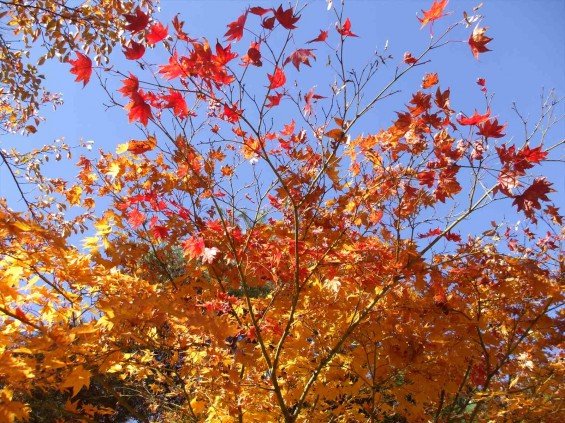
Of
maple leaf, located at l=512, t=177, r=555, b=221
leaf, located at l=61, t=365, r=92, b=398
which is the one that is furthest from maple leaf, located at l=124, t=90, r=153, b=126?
maple leaf, located at l=512, t=177, r=555, b=221

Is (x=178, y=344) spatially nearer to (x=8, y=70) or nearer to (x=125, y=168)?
(x=125, y=168)

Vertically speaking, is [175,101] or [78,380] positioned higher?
[175,101]

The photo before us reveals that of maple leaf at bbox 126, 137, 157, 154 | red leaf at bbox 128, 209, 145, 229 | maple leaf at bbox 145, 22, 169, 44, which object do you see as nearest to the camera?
maple leaf at bbox 145, 22, 169, 44

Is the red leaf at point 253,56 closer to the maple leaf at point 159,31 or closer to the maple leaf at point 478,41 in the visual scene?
the maple leaf at point 159,31

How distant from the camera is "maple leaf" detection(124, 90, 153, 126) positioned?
2.30 meters

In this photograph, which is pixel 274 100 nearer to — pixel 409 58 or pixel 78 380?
pixel 409 58

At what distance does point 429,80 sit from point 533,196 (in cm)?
97

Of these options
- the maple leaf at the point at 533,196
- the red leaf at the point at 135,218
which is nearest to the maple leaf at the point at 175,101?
the red leaf at the point at 135,218

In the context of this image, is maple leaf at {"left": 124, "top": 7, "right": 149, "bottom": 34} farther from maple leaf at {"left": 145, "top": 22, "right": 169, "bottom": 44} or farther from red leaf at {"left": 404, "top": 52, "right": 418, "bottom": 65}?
red leaf at {"left": 404, "top": 52, "right": 418, "bottom": 65}

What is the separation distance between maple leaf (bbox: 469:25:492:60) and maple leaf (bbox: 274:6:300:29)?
36.9 inches

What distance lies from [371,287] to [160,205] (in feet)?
5.26

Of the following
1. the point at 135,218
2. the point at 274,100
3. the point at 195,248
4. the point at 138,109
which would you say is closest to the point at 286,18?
the point at 274,100

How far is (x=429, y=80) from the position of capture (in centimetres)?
266

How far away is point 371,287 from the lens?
9.05ft
